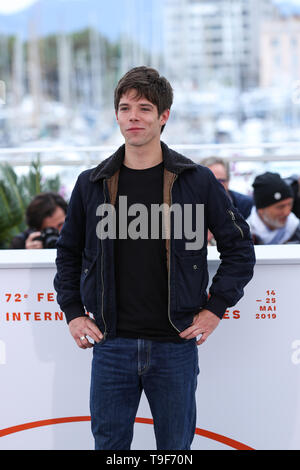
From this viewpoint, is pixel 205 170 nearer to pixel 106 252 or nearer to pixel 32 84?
pixel 106 252

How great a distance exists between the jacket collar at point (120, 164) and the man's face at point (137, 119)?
0.26 ft

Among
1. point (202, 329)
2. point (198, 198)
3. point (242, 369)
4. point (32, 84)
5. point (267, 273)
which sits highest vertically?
point (32, 84)

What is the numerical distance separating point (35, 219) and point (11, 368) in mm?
1447

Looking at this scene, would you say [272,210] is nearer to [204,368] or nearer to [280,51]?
[204,368]

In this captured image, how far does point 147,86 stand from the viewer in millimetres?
1924

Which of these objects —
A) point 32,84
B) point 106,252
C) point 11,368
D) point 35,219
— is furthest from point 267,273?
point 32,84

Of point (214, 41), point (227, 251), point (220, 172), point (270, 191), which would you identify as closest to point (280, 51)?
point (214, 41)

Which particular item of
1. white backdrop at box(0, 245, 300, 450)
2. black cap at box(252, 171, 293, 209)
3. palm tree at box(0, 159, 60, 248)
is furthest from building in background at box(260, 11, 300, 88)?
white backdrop at box(0, 245, 300, 450)

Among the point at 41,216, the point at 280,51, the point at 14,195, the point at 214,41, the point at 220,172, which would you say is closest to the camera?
the point at 41,216

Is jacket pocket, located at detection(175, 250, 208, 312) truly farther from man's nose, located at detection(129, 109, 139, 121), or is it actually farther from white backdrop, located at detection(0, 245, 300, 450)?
man's nose, located at detection(129, 109, 139, 121)

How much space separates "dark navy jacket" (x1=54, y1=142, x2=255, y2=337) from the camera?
1964 mm

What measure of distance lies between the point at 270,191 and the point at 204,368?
1.80 m

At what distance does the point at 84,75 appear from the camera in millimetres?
31984

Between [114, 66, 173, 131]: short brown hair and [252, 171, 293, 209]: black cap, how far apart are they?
6.83 feet
